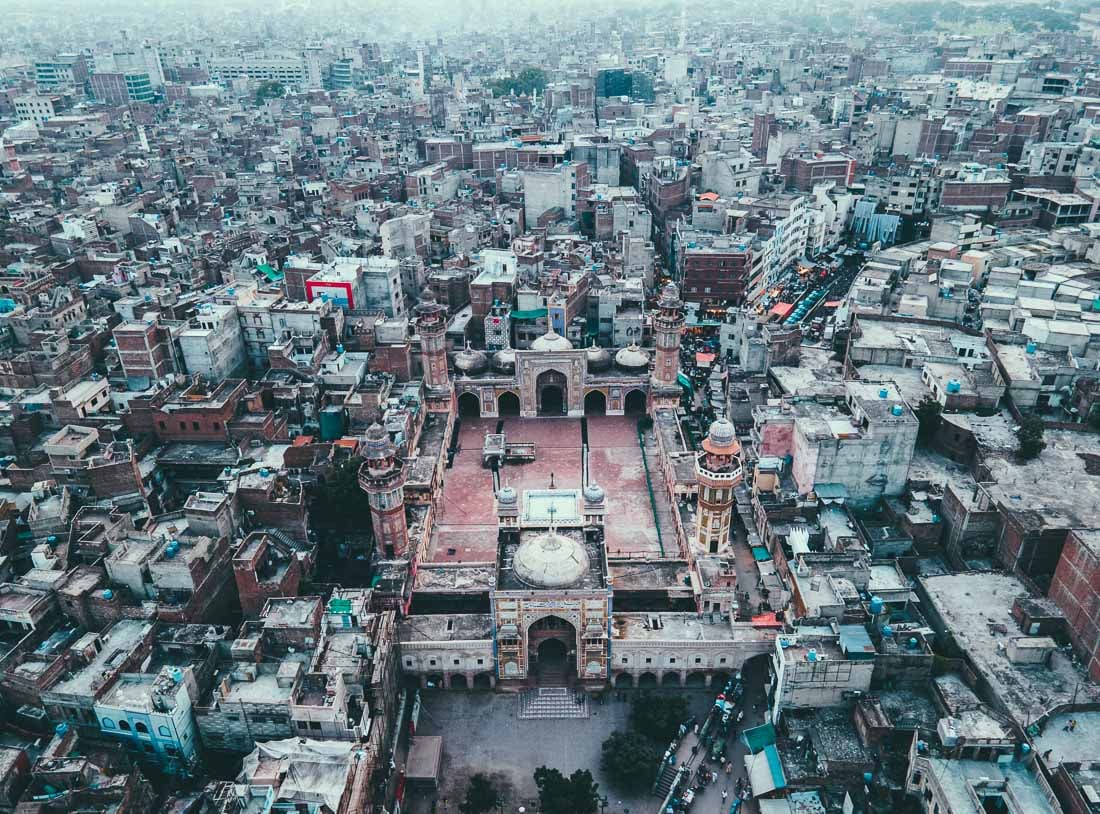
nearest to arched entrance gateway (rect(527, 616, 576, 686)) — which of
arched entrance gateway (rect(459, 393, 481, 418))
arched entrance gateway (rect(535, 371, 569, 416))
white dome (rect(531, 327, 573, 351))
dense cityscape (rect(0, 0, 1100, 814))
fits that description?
dense cityscape (rect(0, 0, 1100, 814))

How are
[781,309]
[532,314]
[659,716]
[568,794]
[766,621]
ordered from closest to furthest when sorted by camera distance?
1. [568,794]
2. [659,716]
3. [766,621]
4. [532,314]
5. [781,309]

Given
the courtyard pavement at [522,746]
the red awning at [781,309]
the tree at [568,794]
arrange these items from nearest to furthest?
the tree at [568,794]
the courtyard pavement at [522,746]
the red awning at [781,309]

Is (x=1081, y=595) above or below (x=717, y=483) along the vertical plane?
below

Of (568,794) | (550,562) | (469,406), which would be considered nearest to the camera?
(568,794)

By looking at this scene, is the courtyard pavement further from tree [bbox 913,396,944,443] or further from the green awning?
the green awning

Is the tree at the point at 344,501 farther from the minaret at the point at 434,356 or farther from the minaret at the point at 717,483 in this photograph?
the minaret at the point at 717,483

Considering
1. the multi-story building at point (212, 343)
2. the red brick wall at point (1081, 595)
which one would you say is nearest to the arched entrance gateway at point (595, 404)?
the multi-story building at point (212, 343)

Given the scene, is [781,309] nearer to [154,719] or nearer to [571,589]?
[571,589]

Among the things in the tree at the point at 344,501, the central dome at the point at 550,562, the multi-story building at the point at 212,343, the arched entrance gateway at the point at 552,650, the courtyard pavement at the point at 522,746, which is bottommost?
the courtyard pavement at the point at 522,746

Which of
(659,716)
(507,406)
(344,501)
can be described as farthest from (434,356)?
(659,716)
